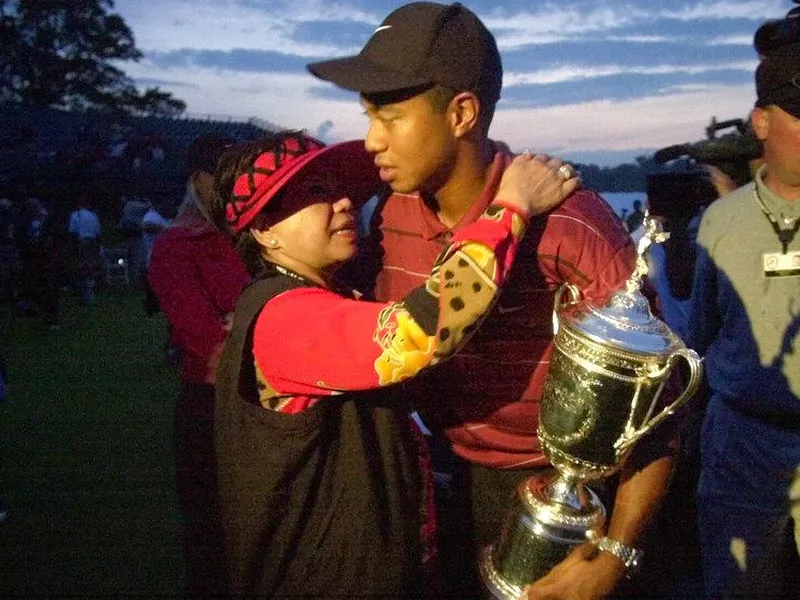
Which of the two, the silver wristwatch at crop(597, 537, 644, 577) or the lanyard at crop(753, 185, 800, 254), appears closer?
the silver wristwatch at crop(597, 537, 644, 577)

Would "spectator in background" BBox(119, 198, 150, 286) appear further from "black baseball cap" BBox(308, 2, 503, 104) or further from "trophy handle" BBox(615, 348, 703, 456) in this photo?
"trophy handle" BBox(615, 348, 703, 456)

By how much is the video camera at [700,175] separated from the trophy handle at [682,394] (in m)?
2.28

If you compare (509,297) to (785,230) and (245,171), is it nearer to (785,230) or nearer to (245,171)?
(245,171)

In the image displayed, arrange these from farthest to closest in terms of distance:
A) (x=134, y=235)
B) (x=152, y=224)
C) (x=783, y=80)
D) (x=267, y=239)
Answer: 1. (x=134, y=235)
2. (x=152, y=224)
3. (x=783, y=80)
4. (x=267, y=239)

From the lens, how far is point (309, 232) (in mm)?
1883

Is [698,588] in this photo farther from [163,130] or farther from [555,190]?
[163,130]

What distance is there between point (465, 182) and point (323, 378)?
714mm

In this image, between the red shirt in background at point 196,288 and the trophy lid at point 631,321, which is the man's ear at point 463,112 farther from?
the red shirt in background at point 196,288

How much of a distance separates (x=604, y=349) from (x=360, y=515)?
713 millimetres

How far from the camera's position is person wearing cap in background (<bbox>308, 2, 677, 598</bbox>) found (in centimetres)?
173

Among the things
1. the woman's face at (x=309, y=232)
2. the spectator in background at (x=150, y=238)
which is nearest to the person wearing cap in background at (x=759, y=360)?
the woman's face at (x=309, y=232)

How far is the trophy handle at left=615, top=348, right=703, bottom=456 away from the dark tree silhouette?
46001 millimetres

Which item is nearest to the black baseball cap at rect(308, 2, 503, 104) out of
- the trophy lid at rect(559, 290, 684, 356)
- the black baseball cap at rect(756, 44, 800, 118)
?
the trophy lid at rect(559, 290, 684, 356)

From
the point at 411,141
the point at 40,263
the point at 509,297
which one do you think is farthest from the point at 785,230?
the point at 40,263
